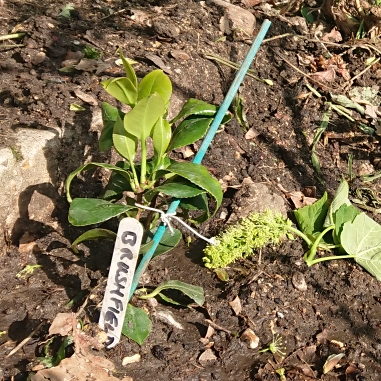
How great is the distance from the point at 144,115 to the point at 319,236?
1.01m

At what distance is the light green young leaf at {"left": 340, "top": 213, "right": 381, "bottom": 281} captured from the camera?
215cm

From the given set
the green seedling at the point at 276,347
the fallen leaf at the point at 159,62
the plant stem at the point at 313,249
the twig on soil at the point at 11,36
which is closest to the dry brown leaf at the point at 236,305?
the green seedling at the point at 276,347

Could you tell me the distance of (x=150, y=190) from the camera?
61.9 inches

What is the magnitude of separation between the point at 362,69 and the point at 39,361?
8.49 feet

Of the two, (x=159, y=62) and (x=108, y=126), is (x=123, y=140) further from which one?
(x=159, y=62)

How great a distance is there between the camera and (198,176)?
1496 millimetres

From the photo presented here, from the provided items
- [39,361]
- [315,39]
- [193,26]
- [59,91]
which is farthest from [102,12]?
[39,361]

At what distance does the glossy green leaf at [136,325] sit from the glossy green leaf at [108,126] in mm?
495

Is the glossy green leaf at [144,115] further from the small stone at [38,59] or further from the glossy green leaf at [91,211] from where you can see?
the small stone at [38,59]

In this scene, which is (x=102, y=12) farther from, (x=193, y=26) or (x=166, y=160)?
(x=166, y=160)

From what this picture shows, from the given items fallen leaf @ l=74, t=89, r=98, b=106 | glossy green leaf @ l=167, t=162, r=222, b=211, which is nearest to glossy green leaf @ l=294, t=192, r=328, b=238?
glossy green leaf @ l=167, t=162, r=222, b=211

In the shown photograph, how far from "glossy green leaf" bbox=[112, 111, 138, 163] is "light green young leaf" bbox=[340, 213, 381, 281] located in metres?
1.00

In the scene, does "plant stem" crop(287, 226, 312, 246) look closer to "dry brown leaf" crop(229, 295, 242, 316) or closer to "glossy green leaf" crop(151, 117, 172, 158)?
"dry brown leaf" crop(229, 295, 242, 316)

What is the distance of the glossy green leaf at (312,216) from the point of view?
2.28m
